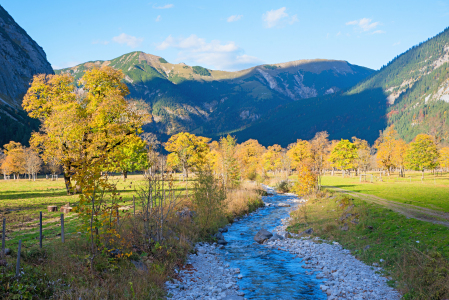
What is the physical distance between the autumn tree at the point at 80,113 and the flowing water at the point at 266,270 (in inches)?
706

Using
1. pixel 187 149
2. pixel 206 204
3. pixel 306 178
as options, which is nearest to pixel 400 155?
pixel 306 178

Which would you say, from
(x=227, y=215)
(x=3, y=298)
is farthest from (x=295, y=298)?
(x=227, y=215)

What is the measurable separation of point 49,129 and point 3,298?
96.2 feet

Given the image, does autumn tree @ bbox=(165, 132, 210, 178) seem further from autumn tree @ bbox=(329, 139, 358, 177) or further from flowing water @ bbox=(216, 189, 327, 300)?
flowing water @ bbox=(216, 189, 327, 300)

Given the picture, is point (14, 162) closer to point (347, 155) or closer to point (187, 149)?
point (187, 149)

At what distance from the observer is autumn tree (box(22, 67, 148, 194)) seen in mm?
31578

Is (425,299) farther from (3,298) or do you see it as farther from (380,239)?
(3,298)

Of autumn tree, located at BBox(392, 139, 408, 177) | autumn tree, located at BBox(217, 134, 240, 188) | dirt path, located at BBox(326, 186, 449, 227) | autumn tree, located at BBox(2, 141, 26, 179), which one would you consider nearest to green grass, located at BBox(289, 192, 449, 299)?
dirt path, located at BBox(326, 186, 449, 227)

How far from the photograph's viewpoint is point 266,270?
16812mm

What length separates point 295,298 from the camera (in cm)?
1296

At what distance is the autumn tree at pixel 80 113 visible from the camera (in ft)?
104

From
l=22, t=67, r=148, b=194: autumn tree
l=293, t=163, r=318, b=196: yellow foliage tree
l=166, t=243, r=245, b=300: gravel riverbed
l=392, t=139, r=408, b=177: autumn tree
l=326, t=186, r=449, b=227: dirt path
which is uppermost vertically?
l=22, t=67, r=148, b=194: autumn tree

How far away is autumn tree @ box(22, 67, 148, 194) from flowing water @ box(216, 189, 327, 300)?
706 inches

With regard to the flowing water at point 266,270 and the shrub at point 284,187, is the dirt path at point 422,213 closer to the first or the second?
the flowing water at point 266,270
